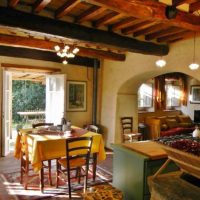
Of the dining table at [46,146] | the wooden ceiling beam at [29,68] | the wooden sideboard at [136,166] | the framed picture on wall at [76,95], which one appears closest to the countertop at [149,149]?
the wooden sideboard at [136,166]

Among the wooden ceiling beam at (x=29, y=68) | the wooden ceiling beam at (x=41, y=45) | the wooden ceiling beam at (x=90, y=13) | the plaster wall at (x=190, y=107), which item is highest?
the wooden ceiling beam at (x=90, y=13)

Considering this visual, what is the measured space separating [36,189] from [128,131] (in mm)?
3311

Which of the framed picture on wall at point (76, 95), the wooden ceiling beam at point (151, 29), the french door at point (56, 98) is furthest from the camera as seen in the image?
the framed picture on wall at point (76, 95)

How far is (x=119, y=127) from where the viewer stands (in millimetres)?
6145

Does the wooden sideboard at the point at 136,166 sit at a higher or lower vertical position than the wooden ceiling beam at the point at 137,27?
lower

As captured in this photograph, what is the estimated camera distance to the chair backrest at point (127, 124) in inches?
239

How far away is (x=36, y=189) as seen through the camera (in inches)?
142

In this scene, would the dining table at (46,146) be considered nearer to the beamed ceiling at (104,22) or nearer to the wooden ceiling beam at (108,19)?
the beamed ceiling at (104,22)

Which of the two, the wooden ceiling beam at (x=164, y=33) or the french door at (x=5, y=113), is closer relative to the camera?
the wooden ceiling beam at (x=164, y=33)

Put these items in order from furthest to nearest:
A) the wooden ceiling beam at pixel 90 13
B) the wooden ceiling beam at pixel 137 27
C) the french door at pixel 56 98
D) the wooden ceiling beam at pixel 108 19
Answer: the french door at pixel 56 98, the wooden ceiling beam at pixel 137 27, the wooden ceiling beam at pixel 108 19, the wooden ceiling beam at pixel 90 13

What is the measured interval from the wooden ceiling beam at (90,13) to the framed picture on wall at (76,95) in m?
3.01

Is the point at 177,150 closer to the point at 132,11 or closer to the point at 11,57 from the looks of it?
the point at 132,11

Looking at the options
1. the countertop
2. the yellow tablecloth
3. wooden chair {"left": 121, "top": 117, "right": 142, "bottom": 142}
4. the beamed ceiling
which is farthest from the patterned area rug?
the beamed ceiling

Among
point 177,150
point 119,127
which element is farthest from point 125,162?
point 119,127
